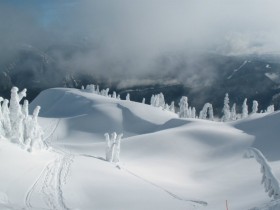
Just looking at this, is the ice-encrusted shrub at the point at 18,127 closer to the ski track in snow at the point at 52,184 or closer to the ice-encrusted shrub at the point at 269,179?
the ski track in snow at the point at 52,184

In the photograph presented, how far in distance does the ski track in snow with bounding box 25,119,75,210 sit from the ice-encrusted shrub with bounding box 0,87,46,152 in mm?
3708

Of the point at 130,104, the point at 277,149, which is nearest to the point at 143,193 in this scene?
the point at 277,149

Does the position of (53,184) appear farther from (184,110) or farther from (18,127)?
(184,110)

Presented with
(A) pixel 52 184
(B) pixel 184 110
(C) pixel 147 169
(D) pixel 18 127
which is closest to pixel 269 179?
(A) pixel 52 184

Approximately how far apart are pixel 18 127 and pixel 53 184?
1442 cm

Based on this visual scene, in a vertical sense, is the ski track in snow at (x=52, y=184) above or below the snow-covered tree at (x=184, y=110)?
below

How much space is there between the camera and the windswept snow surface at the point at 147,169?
143 feet

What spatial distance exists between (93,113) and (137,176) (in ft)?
279

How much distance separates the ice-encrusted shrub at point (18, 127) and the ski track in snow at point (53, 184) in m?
3.71

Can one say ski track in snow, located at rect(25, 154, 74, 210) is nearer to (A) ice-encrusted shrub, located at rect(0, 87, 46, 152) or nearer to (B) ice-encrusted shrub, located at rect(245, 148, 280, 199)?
(A) ice-encrusted shrub, located at rect(0, 87, 46, 152)

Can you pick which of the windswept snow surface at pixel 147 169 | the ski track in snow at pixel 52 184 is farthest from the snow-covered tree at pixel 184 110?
the ski track in snow at pixel 52 184

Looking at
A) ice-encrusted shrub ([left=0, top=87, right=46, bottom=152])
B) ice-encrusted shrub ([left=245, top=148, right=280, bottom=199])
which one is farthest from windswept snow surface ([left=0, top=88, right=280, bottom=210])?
ice-encrusted shrub ([left=0, top=87, right=46, bottom=152])

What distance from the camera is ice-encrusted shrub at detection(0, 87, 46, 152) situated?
187 feet

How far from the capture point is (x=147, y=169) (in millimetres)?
72000
